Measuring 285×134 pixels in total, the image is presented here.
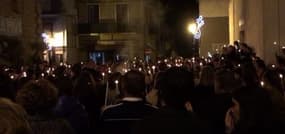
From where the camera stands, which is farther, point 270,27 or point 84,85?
point 270,27

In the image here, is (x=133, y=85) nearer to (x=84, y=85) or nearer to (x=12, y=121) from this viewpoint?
(x=12, y=121)

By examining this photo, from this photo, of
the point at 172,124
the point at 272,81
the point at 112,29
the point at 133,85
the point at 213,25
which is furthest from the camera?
the point at 112,29

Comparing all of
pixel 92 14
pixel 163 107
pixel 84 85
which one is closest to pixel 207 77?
pixel 84 85

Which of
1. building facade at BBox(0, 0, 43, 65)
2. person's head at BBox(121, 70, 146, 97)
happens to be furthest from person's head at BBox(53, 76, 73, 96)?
building facade at BBox(0, 0, 43, 65)

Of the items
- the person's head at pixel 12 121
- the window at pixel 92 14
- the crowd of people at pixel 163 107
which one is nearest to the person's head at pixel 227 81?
the crowd of people at pixel 163 107

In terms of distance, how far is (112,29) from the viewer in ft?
208

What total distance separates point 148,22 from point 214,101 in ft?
201

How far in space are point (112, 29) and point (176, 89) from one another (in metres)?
59.3

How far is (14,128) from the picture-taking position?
3.14 metres

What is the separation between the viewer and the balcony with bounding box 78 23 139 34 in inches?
2501

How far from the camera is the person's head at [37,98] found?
4934 millimetres

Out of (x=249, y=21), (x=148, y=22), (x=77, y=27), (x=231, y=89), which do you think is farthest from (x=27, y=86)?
(x=148, y=22)

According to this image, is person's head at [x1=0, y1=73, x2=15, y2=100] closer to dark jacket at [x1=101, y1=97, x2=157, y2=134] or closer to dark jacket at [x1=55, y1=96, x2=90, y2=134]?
dark jacket at [x1=55, y1=96, x2=90, y2=134]

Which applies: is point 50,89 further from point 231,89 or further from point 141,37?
point 141,37
